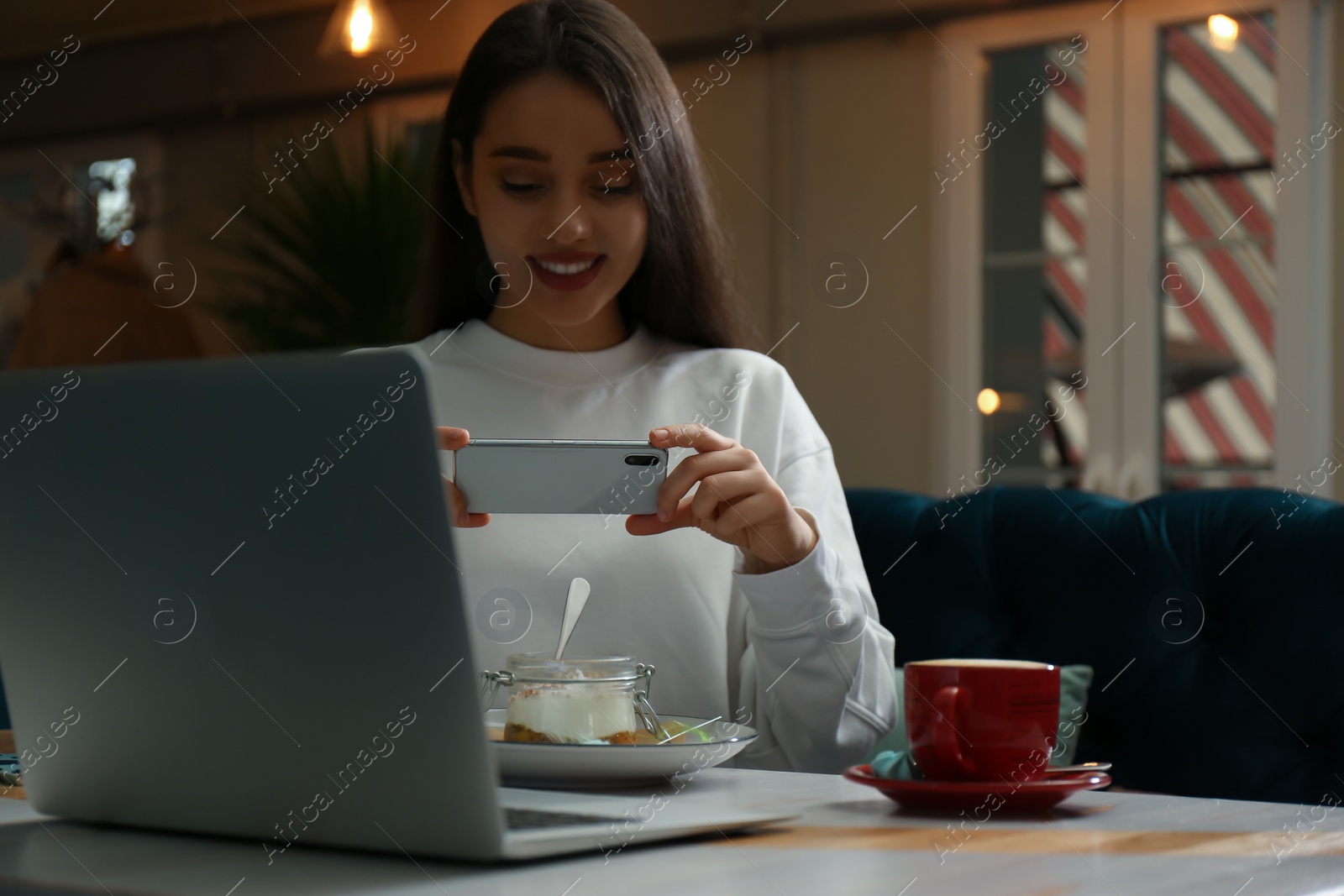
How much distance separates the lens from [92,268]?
168 inches

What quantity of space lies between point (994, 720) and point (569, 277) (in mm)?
780

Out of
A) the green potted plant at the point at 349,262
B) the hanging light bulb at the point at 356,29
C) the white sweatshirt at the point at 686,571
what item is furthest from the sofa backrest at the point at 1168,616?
the hanging light bulb at the point at 356,29

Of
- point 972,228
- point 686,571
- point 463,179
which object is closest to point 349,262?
point 972,228

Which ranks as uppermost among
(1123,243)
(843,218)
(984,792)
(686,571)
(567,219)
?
(843,218)

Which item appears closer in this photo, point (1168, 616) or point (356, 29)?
point (1168, 616)

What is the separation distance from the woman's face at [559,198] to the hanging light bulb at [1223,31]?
7.44ft

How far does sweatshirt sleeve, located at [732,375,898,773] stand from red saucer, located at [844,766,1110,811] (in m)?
0.38

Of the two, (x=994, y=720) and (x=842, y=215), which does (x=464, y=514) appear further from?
(x=842, y=215)

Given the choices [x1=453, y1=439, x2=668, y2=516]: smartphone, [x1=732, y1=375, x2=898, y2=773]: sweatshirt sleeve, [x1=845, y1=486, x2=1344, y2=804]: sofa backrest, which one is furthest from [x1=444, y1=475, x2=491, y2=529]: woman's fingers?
[x1=845, y1=486, x2=1344, y2=804]: sofa backrest

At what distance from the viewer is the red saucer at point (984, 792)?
75 cm

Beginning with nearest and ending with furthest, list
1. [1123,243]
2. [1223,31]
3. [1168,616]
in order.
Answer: [1168,616]
[1223,31]
[1123,243]

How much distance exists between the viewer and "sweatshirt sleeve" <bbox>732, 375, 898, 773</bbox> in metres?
1.17

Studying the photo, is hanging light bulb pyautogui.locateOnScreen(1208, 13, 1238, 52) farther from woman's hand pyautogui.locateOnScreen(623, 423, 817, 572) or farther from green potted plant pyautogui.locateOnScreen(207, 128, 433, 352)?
woman's hand pyautogui.locateOnScreen(623, 423, 817, 572)

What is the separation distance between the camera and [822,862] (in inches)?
23.8
